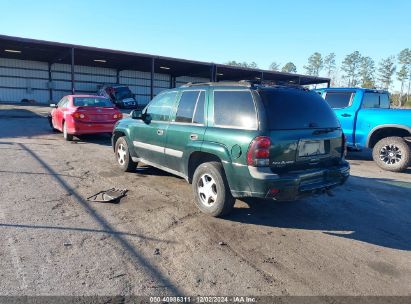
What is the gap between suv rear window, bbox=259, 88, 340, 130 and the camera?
4391mm

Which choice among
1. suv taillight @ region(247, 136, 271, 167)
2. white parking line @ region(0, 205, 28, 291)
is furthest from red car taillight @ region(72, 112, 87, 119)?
suv taillight @ region(247, 136, 271, 167)

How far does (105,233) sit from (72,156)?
5.47 meters

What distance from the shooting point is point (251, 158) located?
424 cm

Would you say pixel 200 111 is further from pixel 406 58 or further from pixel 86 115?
pixel 406 58

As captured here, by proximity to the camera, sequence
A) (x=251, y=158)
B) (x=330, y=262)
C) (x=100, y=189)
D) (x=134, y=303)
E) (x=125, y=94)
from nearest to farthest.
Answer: (x=134, y=303) < (x=330, y=262) < (x=251, y=158) < (x=100, y=189) < (x=125, y=94)

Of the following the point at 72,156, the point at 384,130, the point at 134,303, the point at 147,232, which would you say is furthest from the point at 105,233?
the point at 384,130

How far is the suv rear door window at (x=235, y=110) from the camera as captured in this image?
4434 mm

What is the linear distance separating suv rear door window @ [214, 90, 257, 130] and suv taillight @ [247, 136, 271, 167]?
22cm

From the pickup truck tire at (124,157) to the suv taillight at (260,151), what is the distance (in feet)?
12.1

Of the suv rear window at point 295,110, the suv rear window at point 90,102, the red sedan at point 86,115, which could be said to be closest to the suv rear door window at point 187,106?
the suv rear window at point 295,110

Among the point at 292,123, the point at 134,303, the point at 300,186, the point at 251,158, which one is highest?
the point at 292,123

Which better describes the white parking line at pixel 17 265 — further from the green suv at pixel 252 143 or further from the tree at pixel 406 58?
the tree at pixel 406 58

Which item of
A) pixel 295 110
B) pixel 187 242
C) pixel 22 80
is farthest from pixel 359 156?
pixel 22 80

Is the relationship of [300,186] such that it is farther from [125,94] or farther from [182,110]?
[125,94]
